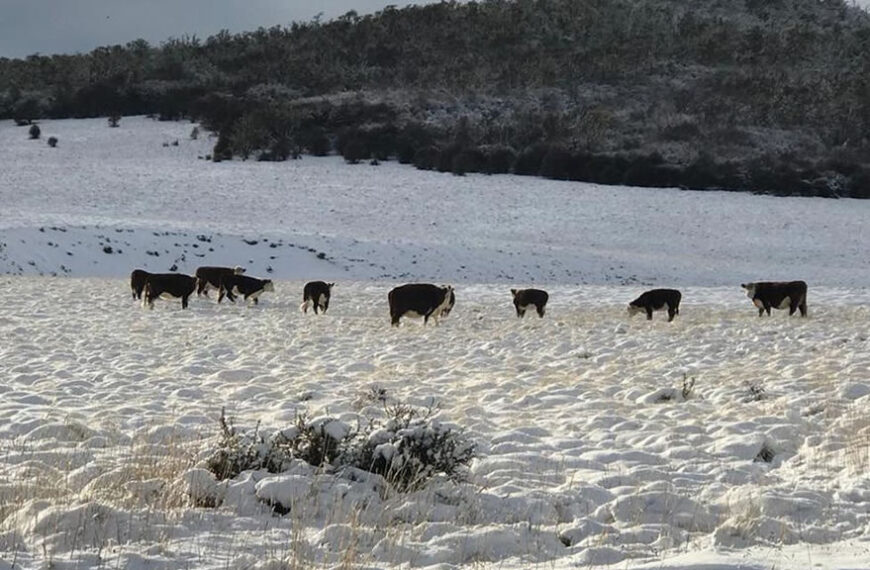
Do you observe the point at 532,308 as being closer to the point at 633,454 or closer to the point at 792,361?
the point at 792,361

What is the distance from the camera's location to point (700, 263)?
3322 centimetres

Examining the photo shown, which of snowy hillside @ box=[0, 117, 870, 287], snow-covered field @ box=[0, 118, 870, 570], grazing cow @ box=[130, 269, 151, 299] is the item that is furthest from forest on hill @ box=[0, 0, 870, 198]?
grazing cow @ box=[130, 269, 151, 299]

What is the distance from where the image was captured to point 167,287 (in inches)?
→ 752

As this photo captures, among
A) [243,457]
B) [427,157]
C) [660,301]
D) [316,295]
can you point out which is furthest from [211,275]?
[427,157]

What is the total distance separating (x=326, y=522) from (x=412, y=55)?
7669cm

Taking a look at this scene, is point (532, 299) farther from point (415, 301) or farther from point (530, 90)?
point (530, 90)

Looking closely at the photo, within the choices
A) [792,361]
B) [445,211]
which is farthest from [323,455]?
[445,211]

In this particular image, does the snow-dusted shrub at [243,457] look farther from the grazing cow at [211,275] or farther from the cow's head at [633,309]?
the grazing cow at [211,275]

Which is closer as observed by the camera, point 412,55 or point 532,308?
point 532,308

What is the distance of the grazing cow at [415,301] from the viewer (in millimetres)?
16484

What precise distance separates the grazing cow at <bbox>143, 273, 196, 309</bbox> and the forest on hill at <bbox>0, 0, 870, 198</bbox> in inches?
1269

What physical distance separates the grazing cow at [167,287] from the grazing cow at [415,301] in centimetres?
538

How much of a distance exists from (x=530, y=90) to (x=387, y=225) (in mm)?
35321

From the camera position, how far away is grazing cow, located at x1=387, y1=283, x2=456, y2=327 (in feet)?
54.1
